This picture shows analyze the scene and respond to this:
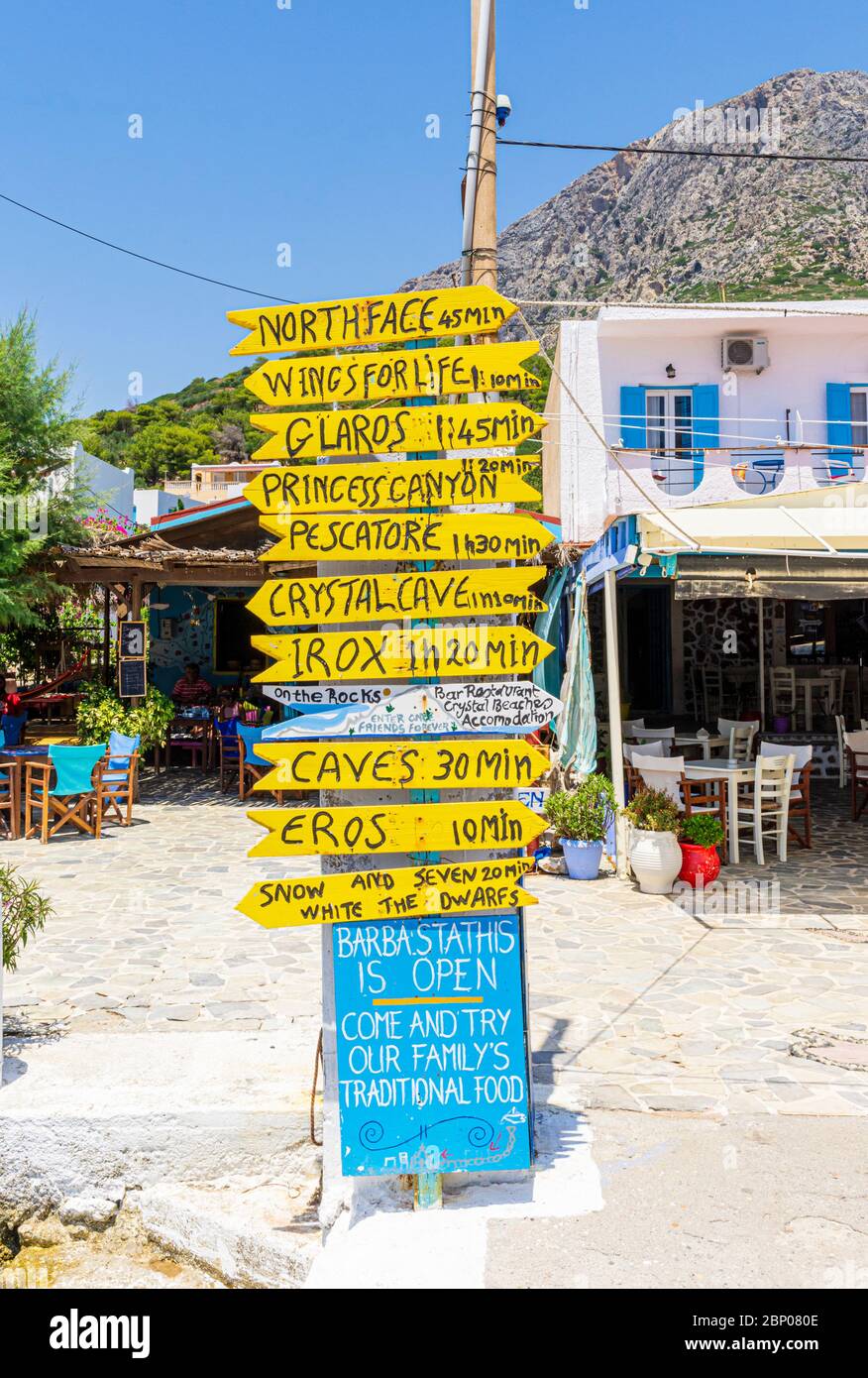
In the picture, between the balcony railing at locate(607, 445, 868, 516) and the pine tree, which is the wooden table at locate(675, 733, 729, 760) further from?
the pine tree

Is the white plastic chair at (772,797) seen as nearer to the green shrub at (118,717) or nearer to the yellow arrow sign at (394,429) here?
the yellow arrow sign at (394,429)

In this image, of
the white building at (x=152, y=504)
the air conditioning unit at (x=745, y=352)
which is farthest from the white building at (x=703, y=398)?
the white building at (x=152, y=504)

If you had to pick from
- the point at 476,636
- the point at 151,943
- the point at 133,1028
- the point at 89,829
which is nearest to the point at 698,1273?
the point at 476,636

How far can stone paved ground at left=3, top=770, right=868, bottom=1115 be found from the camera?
4191 mm

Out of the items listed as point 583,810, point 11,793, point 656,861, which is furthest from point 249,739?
point 656,861

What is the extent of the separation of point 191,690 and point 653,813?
33.5 ft

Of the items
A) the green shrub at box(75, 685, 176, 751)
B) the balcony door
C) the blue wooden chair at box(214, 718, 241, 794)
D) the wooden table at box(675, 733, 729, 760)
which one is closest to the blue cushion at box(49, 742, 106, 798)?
the green shrub at box(75, 685, 176, 751)

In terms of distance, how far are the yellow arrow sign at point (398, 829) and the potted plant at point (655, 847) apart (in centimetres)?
475

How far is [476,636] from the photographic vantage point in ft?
10.0

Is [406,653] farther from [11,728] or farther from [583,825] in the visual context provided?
[11,728]

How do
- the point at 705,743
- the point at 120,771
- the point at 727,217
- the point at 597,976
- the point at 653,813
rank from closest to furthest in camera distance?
1. the point at 597,976
2. the point at 653,813
3. the point at 120,771
4. the point at 705,743
5. the point at 727,217

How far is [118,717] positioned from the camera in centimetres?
1163

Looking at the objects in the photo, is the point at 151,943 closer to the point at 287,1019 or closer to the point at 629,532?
the point at 287,1019

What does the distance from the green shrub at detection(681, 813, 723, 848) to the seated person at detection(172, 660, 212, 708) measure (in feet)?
33.1
